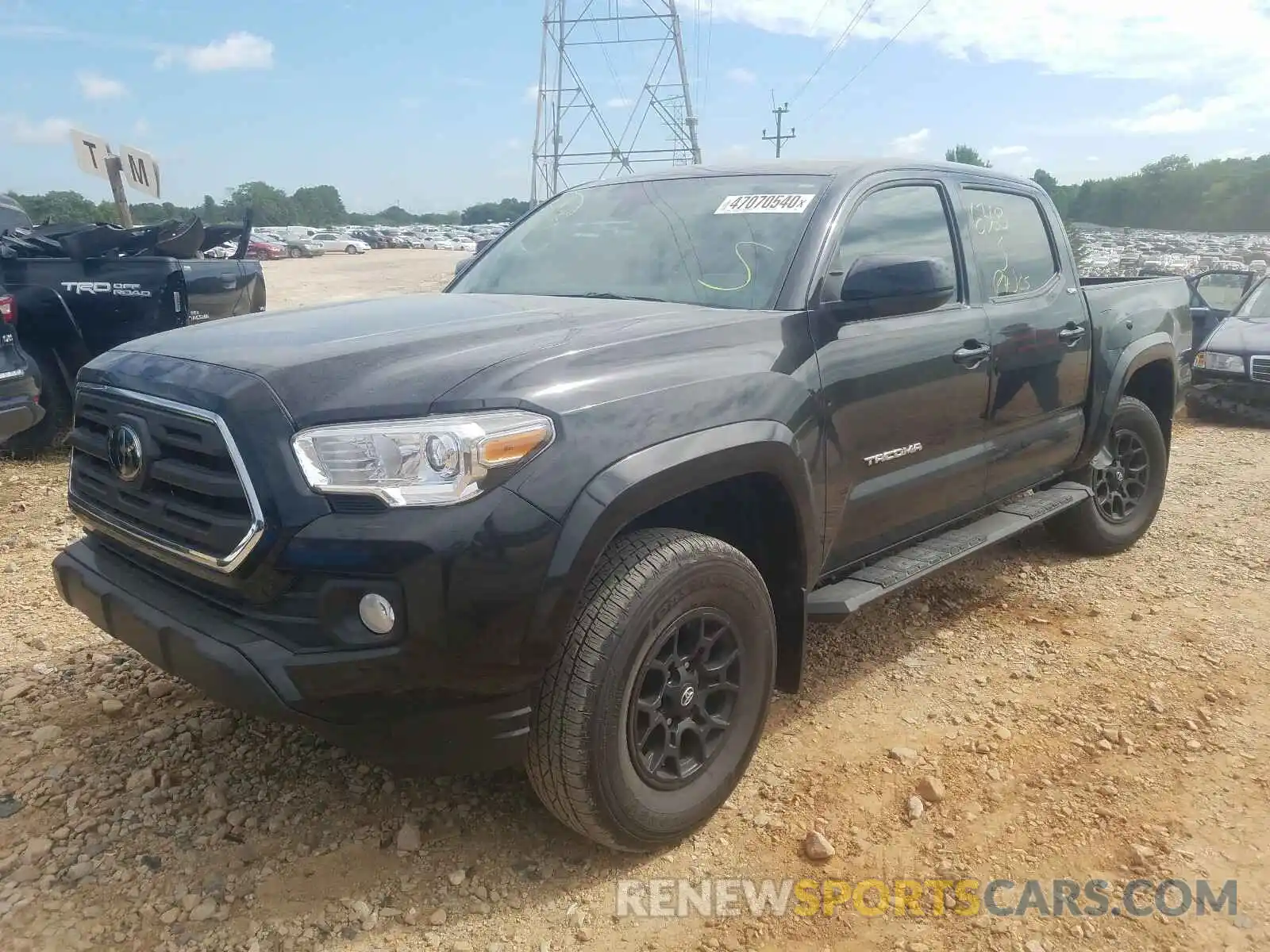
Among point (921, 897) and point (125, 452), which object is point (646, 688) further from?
point (125, 452)

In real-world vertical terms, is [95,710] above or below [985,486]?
below

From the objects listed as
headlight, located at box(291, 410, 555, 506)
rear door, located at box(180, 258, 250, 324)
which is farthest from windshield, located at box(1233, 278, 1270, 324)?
headlight, located at box(291, 410, 555, 506)

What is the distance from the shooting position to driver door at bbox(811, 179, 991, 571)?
297cm

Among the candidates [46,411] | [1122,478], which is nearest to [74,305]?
[46,411]

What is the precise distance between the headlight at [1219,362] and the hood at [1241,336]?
0.19 feet

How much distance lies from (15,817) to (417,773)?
4.32ft

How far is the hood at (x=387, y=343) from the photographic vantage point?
7.05ft

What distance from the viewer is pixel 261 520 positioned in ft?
6.85

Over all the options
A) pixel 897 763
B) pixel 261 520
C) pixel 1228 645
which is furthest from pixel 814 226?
pixel 1228 645

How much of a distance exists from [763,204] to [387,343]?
1485 millimetres

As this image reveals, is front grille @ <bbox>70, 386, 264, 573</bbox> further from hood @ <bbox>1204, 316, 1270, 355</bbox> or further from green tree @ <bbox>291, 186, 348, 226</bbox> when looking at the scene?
green tree @ <bbox>291, 186, 348, 226</bbox>

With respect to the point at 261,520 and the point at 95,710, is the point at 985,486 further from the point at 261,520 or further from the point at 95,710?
the point at 95,710

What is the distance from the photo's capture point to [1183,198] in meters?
38.3

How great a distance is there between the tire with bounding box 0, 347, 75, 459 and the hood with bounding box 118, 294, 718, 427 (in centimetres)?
452
